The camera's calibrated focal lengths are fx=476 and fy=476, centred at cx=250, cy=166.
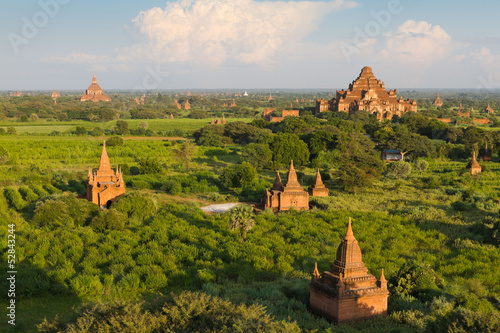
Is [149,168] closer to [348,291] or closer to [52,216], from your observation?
[52,216]

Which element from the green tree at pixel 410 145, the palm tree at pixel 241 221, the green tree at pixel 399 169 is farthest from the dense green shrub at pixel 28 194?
the green tree at pixel 410 145

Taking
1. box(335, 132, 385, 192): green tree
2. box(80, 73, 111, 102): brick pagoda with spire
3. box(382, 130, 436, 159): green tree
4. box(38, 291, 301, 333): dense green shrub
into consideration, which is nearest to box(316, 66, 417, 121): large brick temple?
box(382, 130, 436, 159): green tree

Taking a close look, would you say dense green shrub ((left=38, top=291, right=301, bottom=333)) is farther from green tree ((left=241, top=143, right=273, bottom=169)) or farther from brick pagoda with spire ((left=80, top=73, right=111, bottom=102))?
brick pagoda with spire ((left=80, top=73, right=111, bottom=102))

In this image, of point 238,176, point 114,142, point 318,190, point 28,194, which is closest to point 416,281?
point 318,190

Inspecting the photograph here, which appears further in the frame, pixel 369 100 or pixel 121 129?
pixel 369 100

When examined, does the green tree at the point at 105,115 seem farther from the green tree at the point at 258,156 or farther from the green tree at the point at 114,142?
the green tree at the point at 258,156
